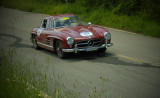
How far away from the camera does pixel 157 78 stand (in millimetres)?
8359

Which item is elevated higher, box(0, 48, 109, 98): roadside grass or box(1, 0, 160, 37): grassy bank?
box(1, 0, 160, 37): grassy bank

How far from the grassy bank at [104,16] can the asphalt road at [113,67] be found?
59.3 inches

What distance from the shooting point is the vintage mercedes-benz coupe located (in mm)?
11172

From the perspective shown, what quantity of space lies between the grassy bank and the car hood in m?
5.50

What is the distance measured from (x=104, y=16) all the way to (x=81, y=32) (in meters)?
10.7

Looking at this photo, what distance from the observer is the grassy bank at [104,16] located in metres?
17.9

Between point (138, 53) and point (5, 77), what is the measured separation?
5680 millimetres

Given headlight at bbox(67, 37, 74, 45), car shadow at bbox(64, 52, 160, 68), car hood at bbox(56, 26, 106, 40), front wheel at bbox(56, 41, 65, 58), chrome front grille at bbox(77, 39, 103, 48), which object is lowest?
car shadow at bbox(64, 52, 160, 68)

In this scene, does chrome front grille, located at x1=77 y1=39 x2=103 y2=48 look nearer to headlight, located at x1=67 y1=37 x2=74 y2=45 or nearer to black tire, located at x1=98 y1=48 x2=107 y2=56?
headlight, located at x1=67 y1=37 x2=74 y2=45

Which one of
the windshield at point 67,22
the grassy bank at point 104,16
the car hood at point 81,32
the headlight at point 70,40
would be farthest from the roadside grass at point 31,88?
the grassy bank at point 104,16

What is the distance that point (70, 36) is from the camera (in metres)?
11.2

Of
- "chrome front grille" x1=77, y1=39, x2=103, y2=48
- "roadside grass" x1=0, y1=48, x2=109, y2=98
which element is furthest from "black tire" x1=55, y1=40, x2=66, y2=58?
"roadside grass" x1=0, y1=48, x2=109, y2=98

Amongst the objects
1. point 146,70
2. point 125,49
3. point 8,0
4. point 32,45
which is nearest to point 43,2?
point 8,0

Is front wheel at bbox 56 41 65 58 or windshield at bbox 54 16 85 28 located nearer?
front wheel at bbox 56 41 65 58
